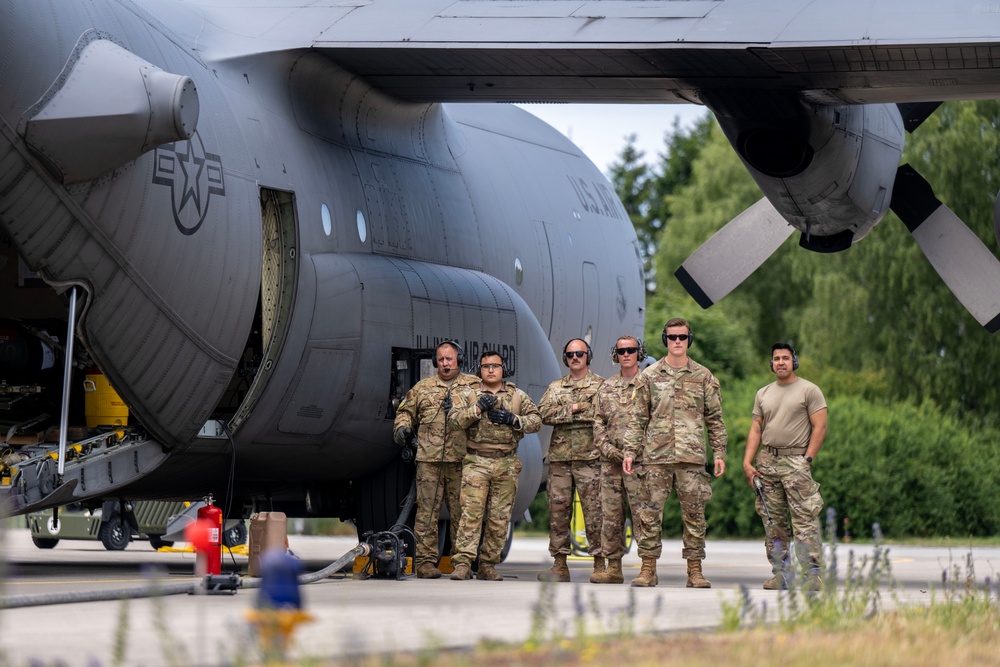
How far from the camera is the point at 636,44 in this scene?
446 inches

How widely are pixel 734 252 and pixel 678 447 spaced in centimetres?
403

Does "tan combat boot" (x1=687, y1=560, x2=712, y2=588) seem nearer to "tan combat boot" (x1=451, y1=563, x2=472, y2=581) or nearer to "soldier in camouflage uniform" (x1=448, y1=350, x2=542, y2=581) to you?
"soldier in camouflage uniform" (x1=448, y1=350, x2=542, y2=581)

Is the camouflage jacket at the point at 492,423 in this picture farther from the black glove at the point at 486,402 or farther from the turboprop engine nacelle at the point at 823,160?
the turboprop engine nacelle at the point at 823,160

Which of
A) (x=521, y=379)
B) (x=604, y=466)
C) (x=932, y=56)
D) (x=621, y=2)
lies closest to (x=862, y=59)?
(x=932, y=56)

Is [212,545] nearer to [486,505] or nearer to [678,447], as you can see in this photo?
[486,505]

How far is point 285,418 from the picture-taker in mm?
11930

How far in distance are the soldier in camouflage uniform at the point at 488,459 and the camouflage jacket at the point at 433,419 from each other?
0.11 m

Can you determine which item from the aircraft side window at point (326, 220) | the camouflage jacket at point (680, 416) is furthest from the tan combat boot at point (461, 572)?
the aircraft side window at point (326, 220)

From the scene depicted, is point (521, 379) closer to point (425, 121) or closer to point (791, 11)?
point (425, 121)

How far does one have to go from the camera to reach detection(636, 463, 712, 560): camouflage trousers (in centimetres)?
1152

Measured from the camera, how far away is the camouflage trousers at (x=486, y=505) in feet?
39.1

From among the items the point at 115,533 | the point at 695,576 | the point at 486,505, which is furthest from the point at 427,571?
the point at 115,533

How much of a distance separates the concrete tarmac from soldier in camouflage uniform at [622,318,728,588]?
1.36 ft

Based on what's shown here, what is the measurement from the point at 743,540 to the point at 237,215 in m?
20.1
